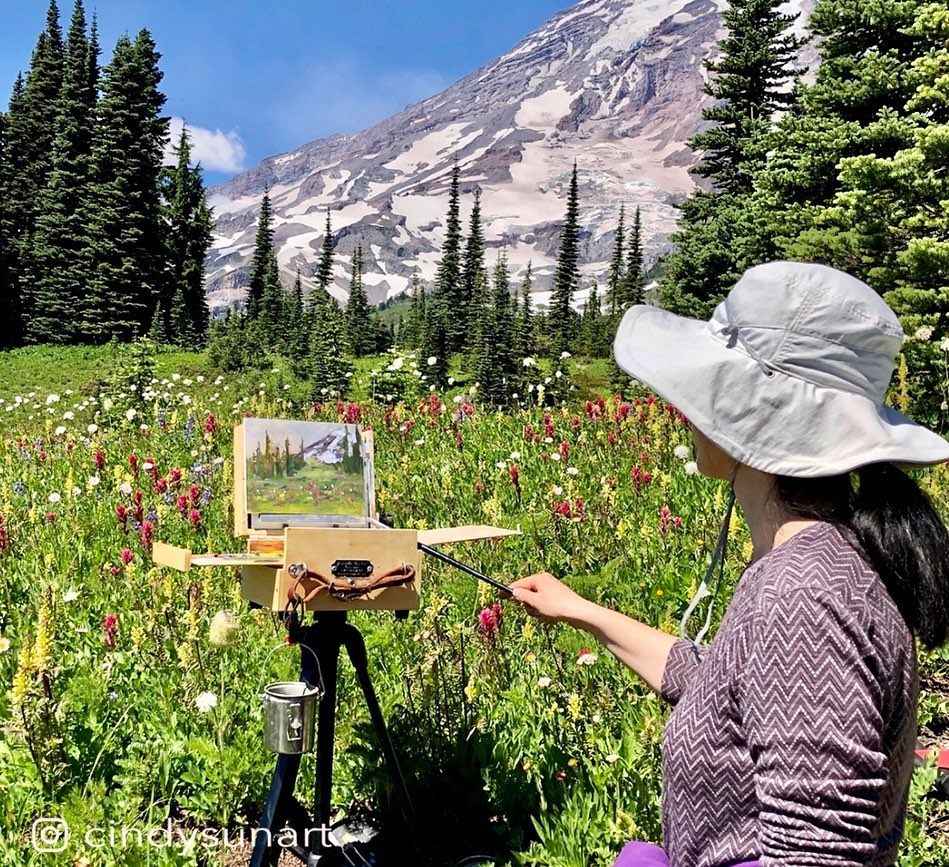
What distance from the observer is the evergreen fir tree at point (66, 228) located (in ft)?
142

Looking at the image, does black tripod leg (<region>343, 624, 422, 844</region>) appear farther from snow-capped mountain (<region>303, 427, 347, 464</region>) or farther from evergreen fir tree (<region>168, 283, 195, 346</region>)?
evergreen fir tree (<region>168, 283, 195, 346</region>)

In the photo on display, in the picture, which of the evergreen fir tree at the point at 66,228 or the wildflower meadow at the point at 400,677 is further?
the evergreen fir tree at the point at 66,228

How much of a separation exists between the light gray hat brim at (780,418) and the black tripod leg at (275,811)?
5.18 ft

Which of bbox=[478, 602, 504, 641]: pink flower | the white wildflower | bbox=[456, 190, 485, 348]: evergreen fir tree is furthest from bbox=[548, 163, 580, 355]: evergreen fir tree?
the white wildflower

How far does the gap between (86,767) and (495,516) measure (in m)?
2.94

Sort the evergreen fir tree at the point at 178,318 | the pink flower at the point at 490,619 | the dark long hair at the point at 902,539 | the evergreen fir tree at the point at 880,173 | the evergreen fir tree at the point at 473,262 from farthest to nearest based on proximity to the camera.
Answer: the evergreen fir tree at the point at 473,262, the evergreen fir tree at the point at 178,318, the evergreen fir tree at the point at 880,173, the pink flower at the point at 490,619, the dark long hair at the point at 902,539

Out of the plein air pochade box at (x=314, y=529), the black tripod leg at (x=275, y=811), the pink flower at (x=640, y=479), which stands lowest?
the black tripod leg at (x=275, y=811)

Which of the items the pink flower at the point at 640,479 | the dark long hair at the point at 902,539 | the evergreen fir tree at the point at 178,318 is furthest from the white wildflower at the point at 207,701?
the evergreen fir tree at the point at 178,318

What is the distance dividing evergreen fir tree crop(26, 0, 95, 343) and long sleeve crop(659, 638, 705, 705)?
46.0 m

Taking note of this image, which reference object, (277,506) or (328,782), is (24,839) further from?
(277,506)

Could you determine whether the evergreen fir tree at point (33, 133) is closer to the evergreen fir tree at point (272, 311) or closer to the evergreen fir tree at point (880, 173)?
the evergreen fir tree at point (272, 311)

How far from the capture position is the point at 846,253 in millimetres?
13297

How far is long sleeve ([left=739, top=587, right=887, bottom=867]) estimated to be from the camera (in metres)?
1.55

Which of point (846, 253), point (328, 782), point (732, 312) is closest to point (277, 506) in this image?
point (328, 782)
